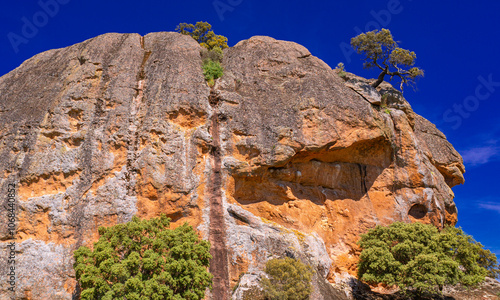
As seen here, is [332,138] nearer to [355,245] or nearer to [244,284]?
[355,245]

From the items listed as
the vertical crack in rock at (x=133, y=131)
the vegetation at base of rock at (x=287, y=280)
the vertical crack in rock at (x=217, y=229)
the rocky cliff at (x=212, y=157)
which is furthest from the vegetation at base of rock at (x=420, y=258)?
the vertical crack in rock at (x=133, y=131)

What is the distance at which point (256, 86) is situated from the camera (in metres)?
24.0

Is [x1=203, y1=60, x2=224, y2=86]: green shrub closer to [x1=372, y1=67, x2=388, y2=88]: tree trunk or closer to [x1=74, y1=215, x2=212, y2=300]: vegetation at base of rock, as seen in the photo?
[x1=74, y1=215, x2=212, y2=300]: vegetation at base of rock

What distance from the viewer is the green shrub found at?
23562 millimetres

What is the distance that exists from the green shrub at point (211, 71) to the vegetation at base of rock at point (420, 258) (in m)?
13.7

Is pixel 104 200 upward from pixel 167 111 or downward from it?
downward

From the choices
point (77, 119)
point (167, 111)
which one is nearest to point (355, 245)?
point (167, 111)

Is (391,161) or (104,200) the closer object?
(104,200)

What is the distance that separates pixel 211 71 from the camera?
78.3ft

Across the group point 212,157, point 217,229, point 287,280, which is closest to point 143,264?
point 217,229

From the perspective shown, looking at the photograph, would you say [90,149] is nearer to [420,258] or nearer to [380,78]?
[420,258]

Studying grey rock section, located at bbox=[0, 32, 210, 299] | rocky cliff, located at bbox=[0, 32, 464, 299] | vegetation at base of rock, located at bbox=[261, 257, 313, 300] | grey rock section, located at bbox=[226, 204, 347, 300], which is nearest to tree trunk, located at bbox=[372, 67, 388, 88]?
rocky cliff, located at bbox=[0, 32, 464, 299]

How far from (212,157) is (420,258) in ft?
40.4

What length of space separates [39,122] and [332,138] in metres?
17.1
